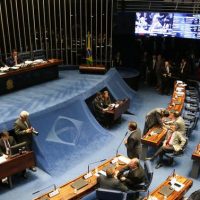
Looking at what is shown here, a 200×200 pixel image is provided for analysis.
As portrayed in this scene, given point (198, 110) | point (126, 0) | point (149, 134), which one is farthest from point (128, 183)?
point (126, 0)

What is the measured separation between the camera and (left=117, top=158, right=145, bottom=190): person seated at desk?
20.3ft

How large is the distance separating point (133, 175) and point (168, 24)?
29.1ft

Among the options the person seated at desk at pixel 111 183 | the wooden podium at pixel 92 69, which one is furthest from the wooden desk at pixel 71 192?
the wooden podium at pixel 92 69

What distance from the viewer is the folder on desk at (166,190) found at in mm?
5992

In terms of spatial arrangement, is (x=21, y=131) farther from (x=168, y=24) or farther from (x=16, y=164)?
(x=168, y=24)

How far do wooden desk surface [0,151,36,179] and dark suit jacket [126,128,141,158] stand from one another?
2.34m

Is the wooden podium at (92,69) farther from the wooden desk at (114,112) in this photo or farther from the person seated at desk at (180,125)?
the person seated at desk at (180,125)

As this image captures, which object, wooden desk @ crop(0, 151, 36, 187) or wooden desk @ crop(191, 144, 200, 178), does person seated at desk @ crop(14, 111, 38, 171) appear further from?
wooden desk @ crop(191, 144, 200, 178)

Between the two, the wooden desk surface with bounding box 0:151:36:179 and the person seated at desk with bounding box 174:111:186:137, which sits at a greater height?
the person seated at desk with bounding box 174:111:186:137

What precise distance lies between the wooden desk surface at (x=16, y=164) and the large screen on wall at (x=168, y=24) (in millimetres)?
8698

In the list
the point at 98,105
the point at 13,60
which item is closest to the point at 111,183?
the point at 98,105

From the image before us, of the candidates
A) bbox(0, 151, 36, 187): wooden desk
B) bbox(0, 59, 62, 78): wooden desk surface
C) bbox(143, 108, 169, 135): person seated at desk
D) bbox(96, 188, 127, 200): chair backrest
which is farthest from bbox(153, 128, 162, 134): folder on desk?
bbox(0, 59, 62, 78): wooden desk surface

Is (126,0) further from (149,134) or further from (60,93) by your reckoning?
(149,134)

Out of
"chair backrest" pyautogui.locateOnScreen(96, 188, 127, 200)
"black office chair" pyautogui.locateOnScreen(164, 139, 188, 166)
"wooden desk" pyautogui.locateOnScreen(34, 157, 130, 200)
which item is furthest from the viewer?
"black office chair" pyautogui.locateOnScreen(164, 139, 188, 166)
